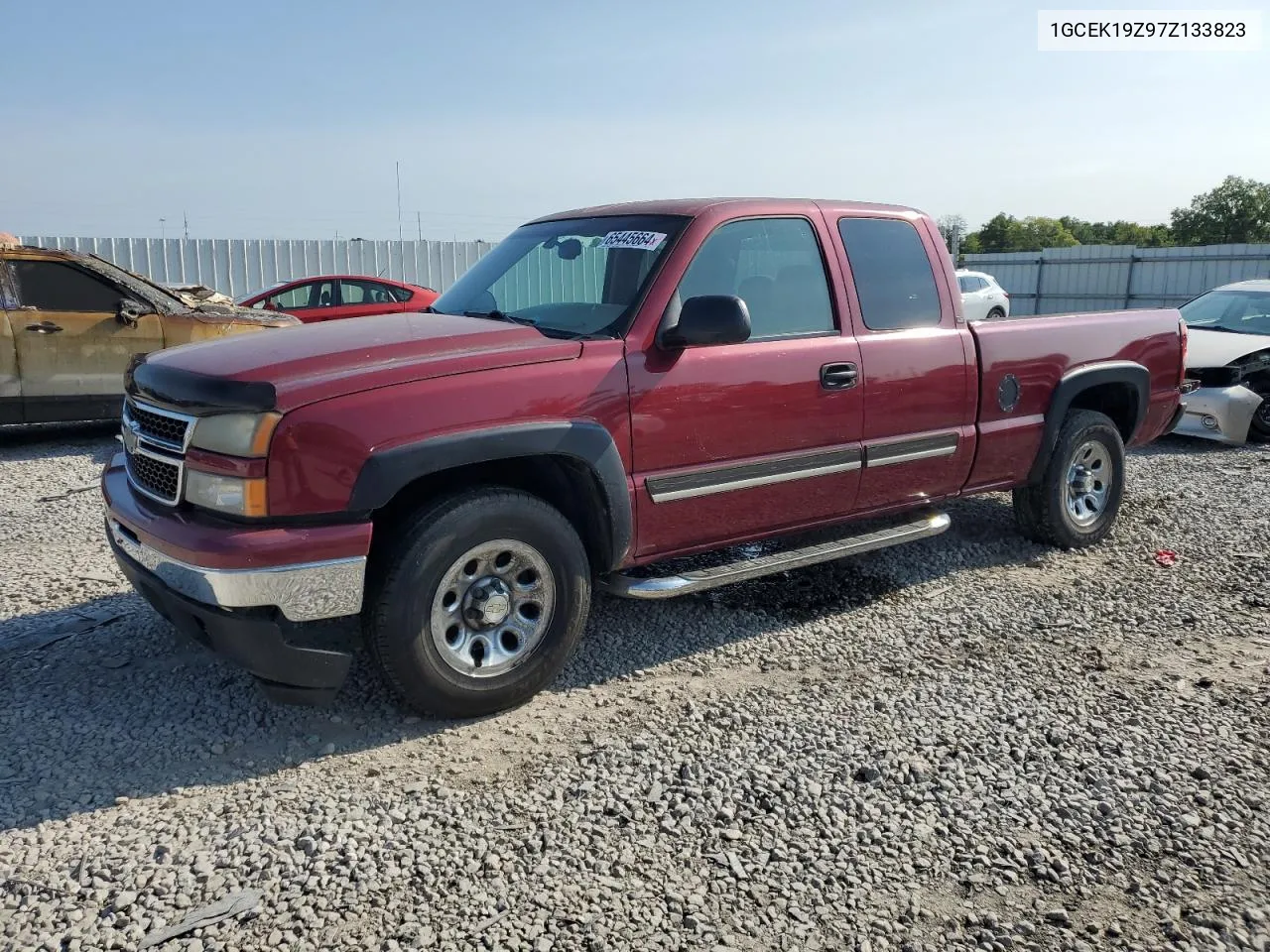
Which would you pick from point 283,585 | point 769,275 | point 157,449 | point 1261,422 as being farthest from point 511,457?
point 1261,422

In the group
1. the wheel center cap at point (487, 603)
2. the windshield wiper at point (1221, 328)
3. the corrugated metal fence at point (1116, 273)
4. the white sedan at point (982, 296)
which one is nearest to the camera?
the wheel center cap at point (487, 603)

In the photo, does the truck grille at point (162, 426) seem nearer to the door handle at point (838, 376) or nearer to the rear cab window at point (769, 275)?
the rear cab window at point (769, 275)

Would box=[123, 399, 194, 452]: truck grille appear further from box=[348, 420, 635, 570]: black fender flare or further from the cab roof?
the cab roof

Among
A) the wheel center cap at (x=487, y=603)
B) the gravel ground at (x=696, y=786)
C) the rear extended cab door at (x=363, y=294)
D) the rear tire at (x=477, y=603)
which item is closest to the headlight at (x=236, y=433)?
the rear tire at (x=477, y=603)

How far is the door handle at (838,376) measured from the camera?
4359 millimetres

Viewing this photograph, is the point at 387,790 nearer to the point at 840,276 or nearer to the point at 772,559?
the point at 772,559

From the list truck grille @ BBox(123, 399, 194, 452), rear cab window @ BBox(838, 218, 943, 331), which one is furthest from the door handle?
truck grille @ BBox(123, 399, 194, 452)

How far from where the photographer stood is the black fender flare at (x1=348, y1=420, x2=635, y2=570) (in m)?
3.26

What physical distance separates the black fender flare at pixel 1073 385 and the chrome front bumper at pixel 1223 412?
3.92 meters

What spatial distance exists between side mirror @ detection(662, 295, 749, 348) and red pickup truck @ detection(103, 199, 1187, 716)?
1cm

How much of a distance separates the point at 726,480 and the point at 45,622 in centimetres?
322

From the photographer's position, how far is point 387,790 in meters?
3.19

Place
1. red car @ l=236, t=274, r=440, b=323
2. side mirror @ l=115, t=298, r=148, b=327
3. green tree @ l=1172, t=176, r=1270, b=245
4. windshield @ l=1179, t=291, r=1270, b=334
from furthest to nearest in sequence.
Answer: green tree @ l=1172, t=176, r=1270, b=245, red car @ l=236, t=274, r=440, b=323, windshield @ l=1179, t=291, r=1270, b=334, side mirror @ l=115, t=298, r=148, b=327

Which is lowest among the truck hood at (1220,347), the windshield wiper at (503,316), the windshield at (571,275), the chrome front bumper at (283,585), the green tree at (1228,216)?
the chrome front bumper at (283,585)
